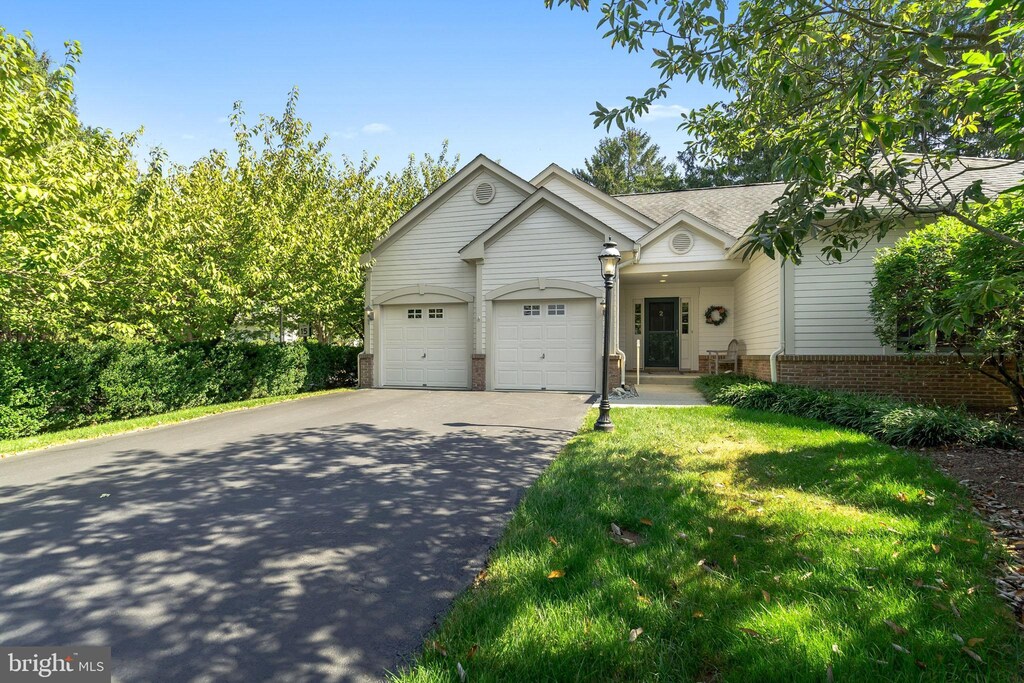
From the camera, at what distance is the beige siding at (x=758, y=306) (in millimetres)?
11105

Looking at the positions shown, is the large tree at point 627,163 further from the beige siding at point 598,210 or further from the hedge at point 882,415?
the hedge at point 882,415

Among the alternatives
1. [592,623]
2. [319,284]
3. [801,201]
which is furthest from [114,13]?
[592,623]

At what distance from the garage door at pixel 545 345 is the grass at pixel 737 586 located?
7545 millimetres

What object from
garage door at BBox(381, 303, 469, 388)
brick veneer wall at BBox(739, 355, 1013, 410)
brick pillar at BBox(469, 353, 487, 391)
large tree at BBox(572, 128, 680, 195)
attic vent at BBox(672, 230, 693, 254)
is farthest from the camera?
large tree at BBox(572, 128, 680, 195)

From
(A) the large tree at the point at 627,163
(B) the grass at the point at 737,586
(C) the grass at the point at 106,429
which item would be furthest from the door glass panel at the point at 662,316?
(A) the large tree at the point at 627,163

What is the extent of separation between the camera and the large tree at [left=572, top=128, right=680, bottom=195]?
4178cm

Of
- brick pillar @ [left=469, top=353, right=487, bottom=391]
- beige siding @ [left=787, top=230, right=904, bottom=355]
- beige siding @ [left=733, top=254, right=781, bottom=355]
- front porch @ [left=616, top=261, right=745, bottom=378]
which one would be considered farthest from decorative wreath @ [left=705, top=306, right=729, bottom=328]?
brick pillar @ [left=469, top=353, right=487, bottom=391]

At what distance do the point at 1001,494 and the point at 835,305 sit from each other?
6764 mm

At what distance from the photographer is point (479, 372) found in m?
13.3

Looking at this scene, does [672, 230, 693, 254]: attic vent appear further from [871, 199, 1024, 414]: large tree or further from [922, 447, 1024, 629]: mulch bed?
[922, 447, 1024, 629]: mulch bed

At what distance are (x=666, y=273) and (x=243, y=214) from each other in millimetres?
11367

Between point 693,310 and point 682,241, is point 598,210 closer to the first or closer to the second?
point 682,241

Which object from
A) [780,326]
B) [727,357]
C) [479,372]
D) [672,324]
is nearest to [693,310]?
[672,324]

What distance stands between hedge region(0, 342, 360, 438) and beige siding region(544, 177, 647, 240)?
33.2 ft
